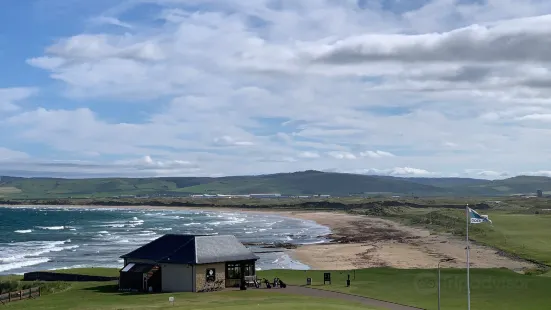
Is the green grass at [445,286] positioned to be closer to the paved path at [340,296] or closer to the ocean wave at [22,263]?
the paved path at [340,296]

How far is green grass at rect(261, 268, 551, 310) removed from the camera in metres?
40.2

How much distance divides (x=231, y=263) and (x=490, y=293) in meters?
18.6

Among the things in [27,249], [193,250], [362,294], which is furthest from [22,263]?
[362,294]

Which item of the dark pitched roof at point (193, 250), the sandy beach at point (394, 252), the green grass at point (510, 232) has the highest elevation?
the dark pitched roof at point (193, 250)

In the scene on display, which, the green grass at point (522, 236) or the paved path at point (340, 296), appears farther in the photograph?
the green grass at point (522, 236)

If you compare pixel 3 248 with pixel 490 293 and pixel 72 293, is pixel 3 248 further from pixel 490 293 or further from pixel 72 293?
pixel 490 293

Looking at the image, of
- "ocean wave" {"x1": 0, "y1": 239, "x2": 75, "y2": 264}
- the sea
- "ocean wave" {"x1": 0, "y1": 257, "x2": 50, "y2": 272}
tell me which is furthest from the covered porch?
"ocean wave" {"x1": 0, "y1": 239, "x2": 75, "y2": 264}

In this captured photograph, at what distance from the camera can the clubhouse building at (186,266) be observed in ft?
153

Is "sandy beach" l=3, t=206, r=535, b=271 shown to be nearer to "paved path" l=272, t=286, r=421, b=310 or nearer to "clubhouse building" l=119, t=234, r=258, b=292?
"clubhouse building" l=119, t=234, r=258, b=292

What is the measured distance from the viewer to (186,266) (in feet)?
153

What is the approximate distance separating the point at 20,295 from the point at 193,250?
482 inches

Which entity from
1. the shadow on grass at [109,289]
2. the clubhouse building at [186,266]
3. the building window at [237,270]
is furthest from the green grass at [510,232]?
the shadow on grass at [109,289]

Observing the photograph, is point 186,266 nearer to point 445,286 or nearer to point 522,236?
point 445,286

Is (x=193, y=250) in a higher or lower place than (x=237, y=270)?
higher
